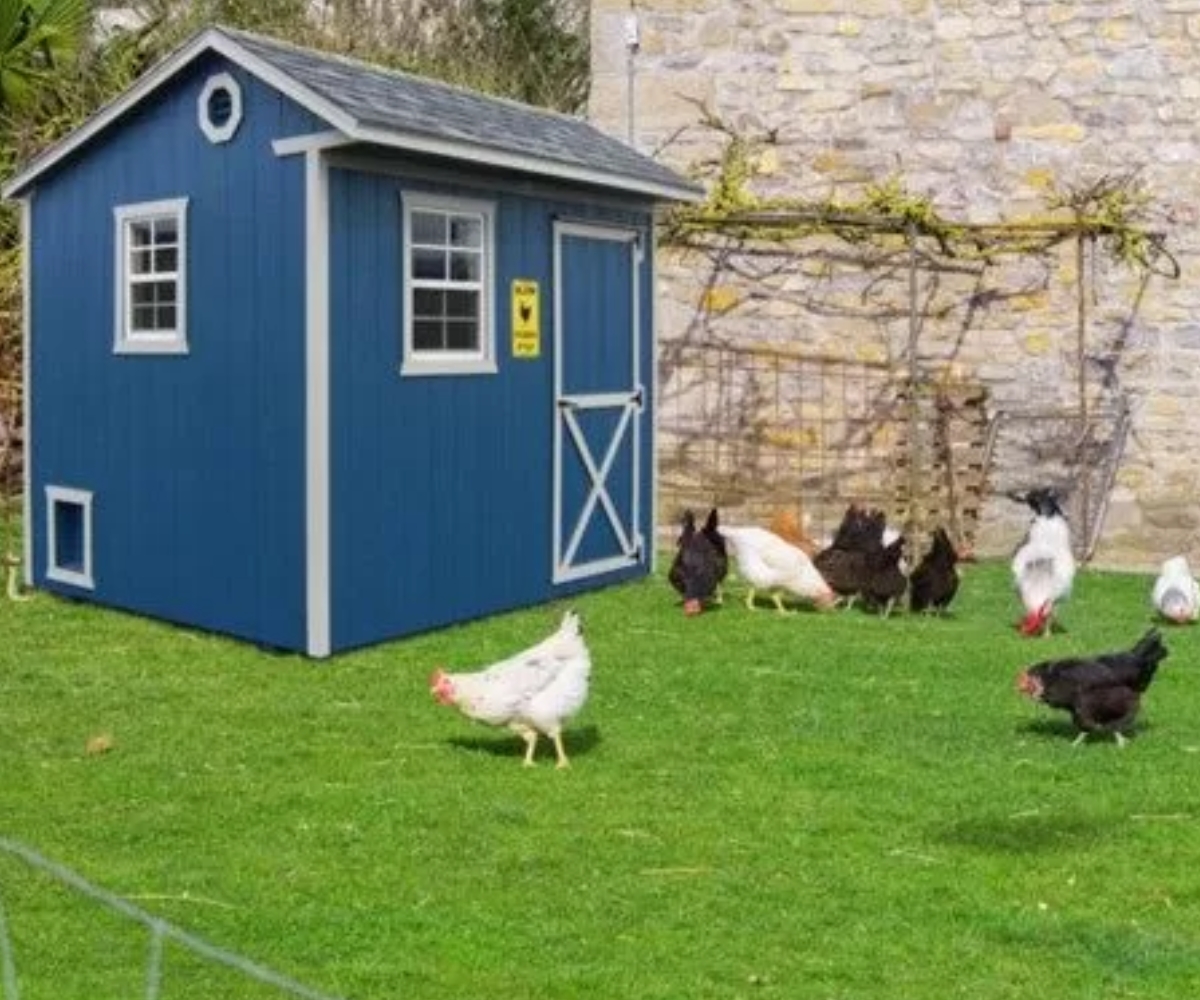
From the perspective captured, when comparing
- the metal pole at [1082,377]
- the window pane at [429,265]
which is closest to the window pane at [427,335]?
the window pane at [429,265]

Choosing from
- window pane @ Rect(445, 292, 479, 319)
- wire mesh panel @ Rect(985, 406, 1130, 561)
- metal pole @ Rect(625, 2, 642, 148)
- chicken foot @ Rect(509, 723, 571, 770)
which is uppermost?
metal pole @ Rect(625, 2, 642, 148)

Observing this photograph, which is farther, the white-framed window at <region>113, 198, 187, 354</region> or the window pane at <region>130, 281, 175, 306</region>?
the window pane at <region>130, 281, 175, 306</region>

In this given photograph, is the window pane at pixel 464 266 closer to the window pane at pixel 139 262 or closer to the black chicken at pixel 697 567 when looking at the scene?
the window pane at pixel 139 262

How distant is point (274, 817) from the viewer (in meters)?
7.36

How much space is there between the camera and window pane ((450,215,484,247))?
11672 millimetres

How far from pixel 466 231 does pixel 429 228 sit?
1.40 ft

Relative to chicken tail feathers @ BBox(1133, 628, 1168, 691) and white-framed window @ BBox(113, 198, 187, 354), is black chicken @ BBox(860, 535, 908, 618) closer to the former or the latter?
chicken tail feathers @ BBox(1133, 628, 1168, 691)

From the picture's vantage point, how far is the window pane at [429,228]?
11.3 metres

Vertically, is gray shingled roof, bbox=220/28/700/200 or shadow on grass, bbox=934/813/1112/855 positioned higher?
gray shingled roof, bbox=220/28/700/200

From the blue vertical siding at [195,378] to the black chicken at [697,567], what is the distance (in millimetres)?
2742

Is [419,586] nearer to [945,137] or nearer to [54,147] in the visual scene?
[54,147]

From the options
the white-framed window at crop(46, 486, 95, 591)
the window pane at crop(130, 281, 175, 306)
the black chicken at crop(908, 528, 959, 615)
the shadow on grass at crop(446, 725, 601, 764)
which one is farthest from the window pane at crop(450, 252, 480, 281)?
the shadow on grass at crop(446, 725, 601, 764)

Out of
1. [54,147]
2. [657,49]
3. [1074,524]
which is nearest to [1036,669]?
[54,147]

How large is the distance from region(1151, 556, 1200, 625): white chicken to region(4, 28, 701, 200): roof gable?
4.15 m
